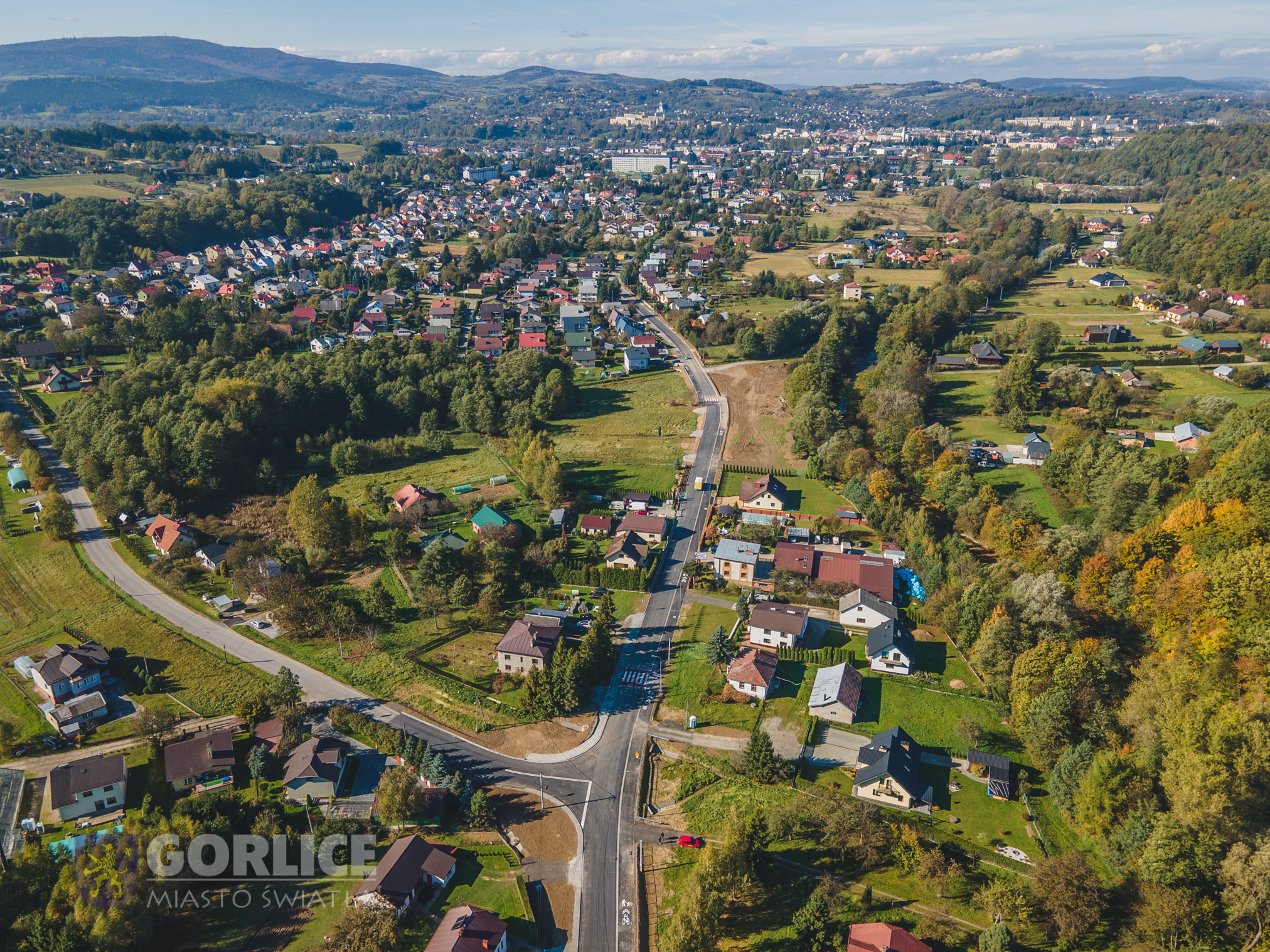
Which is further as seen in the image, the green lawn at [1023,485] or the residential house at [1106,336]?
the residential house at [1106,336]

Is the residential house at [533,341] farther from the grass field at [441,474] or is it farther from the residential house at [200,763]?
the residential house at [200,763]

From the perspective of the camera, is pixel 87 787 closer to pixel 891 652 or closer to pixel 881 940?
pixel 881 940

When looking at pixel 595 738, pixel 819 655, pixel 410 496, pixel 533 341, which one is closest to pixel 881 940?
pixel 595 738

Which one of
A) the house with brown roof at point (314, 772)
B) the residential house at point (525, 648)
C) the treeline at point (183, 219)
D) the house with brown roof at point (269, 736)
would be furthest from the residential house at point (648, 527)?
the treeline at point (183, 219)

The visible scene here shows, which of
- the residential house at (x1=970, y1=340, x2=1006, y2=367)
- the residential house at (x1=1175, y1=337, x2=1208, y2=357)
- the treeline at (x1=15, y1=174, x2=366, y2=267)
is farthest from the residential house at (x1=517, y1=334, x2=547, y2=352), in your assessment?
the treeline at (x1=15, y1=174, x2=366, y2=267)

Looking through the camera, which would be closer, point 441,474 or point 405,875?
point 405,875

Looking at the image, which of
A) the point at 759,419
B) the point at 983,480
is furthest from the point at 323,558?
the point at 983,480
